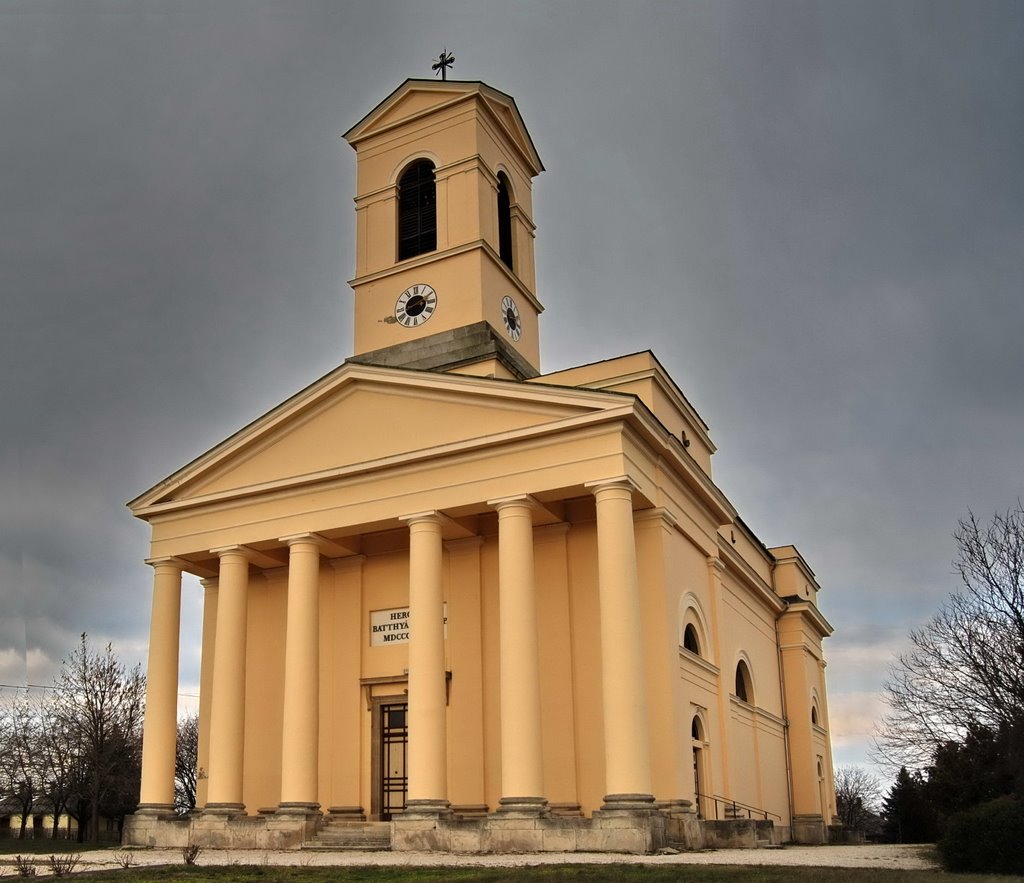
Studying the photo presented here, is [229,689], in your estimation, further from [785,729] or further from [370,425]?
[785,729]

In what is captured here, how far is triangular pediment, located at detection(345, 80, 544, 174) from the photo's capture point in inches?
1254

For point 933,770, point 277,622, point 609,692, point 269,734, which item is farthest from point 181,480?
point 933,770

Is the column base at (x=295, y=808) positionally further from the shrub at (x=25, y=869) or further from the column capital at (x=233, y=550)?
the shrub at (x=25, y=869)

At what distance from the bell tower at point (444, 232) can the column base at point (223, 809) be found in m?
11.1

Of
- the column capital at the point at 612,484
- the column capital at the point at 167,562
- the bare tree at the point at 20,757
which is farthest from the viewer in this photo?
the bare tree at the point at 20,757

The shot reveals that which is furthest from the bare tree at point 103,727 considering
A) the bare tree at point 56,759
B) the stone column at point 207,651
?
the stone column at point 207,651

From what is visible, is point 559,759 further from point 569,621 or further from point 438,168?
point 438,168

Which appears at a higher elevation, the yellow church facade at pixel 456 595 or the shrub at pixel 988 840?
the yellow church facade at pixel 456 595

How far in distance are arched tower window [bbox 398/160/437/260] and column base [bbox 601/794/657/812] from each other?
1650 centimetres

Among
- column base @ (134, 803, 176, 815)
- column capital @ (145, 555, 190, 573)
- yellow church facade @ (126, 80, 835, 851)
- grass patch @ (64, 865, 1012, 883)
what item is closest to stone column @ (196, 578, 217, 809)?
yellow church facade @ (126, 80, 835, 851)

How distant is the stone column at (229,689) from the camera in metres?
24.4

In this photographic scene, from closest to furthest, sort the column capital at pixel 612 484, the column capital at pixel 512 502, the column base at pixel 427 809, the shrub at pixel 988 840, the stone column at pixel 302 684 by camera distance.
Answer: the shrub at pixel 988 840 → the column base at pixel 427 809 → the column capital at pixel 612 484 → the column capital at pixel 512 502 → the stone column at pixel 302 684

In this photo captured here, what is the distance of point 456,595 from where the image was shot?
25.5 m

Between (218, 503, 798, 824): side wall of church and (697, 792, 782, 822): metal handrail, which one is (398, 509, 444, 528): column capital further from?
(697, 792, 782, 822): metal handrail
